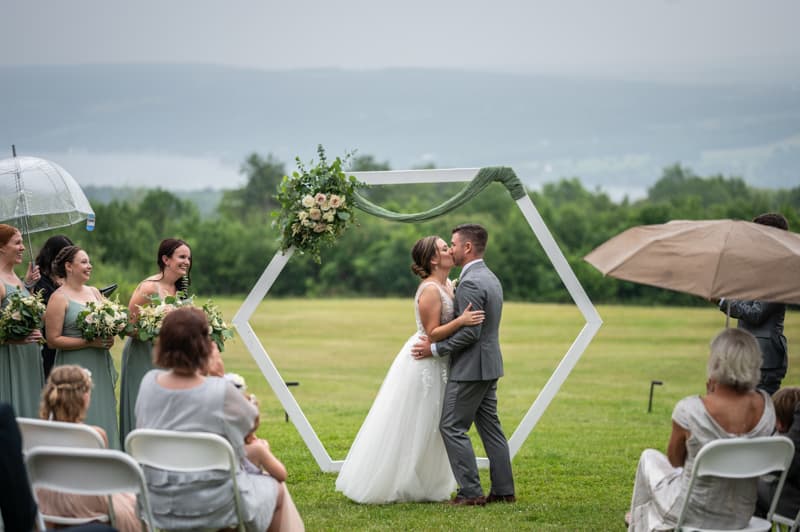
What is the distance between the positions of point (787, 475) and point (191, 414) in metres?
3.11

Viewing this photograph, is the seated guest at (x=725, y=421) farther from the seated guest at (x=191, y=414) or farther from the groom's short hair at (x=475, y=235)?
the groom's short hair at (x=475, y=235)

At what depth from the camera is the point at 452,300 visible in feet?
23.0

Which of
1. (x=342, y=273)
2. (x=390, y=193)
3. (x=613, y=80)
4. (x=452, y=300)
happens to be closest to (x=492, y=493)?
(x=452, y=300)

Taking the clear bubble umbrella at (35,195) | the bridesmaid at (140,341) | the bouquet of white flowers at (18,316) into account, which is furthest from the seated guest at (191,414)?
the clear bubble umbrella at (35,195)

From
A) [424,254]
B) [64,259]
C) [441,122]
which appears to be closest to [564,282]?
[424,254]

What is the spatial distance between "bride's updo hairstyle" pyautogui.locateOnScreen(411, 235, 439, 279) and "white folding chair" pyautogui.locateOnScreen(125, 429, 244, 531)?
2823 mm

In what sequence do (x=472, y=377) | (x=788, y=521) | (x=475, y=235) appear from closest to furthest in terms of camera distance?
(x=788, y=521) → (x=472, y=377) → (x=475, y=235)

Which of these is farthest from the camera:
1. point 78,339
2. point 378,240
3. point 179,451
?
point 378,240

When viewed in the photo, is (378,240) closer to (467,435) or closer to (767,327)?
(467,435)

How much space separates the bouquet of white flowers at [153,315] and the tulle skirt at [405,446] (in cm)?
166

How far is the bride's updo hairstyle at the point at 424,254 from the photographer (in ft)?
22.7

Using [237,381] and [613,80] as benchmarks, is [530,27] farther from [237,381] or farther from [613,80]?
[237,381]

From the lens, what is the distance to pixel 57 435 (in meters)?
4.39

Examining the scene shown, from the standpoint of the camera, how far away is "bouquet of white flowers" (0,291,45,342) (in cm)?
636
